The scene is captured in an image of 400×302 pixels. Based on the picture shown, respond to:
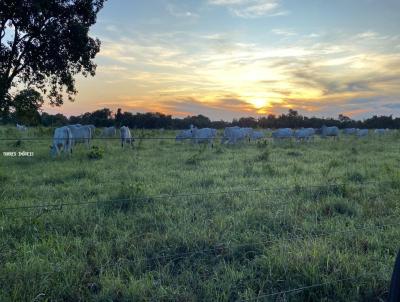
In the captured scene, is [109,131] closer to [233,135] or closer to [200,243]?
[233,135]

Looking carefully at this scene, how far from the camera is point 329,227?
17.1ft

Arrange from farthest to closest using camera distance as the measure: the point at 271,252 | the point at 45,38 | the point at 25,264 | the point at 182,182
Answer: the point at 45,38
the point at 182,182
the point at 271,252
the point at 25,264

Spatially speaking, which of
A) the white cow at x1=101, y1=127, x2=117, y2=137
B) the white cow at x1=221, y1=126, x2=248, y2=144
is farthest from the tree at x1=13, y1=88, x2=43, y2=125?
the white cow at x1=101, y1=127, x2=117, y2=137

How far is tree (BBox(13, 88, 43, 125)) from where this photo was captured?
11.2 meters

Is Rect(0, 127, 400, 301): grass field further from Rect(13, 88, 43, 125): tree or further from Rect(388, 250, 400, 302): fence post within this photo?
Rect(13, 88, 43, 125): tree

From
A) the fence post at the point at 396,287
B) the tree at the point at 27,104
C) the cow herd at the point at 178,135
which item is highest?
the tree at the point at 27,104

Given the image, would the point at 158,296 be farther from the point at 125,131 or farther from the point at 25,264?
the point at 125,131

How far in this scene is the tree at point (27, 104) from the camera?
1120cm

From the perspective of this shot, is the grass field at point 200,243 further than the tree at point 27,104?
No

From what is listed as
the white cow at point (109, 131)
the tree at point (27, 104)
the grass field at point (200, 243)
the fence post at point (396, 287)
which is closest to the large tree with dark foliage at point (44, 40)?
the tree at point (27, 104)

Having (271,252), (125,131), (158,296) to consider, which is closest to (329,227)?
(271,252)

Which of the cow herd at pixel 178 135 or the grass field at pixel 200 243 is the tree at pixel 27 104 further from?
the grass field at pixel 200 243

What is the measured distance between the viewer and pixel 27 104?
11.4 metres

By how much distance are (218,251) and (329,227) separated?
186cm
